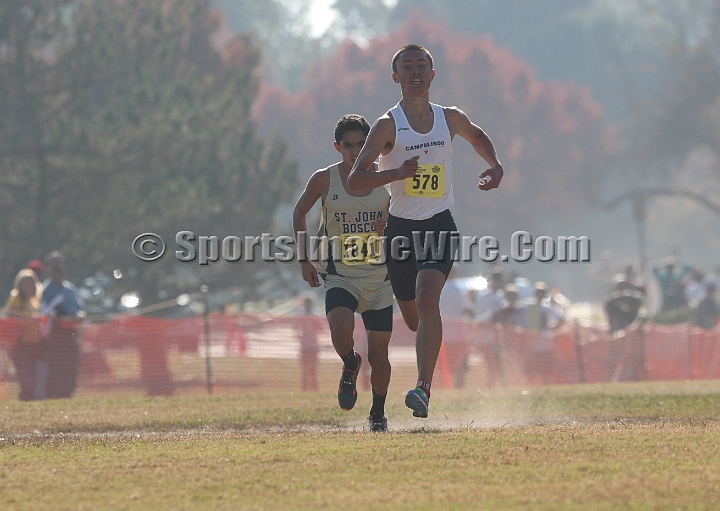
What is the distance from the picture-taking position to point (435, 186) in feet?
25.3

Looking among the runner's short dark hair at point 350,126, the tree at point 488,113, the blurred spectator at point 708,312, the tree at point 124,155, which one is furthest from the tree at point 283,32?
the runner's short dark hair at point 350,126

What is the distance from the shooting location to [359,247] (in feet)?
27.1

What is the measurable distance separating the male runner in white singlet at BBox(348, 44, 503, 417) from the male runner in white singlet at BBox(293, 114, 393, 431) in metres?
0.38

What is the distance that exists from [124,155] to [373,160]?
17.4 metres

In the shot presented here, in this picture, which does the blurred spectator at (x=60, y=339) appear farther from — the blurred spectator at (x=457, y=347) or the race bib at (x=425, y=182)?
the race bib at (x=425, y=182)

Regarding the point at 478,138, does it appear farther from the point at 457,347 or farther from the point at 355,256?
the point at 457,347

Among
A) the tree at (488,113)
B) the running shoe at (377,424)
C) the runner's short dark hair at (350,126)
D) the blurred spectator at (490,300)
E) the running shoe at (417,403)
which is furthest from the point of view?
the tree at (488,113)

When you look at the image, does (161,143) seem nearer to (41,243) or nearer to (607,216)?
(41,243)

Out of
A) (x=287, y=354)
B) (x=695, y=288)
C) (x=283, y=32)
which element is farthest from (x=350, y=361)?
(x=283, y=32)

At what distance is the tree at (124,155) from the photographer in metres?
23.5

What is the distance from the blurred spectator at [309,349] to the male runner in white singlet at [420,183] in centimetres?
844

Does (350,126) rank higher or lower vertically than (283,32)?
lower

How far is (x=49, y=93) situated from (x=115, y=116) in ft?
6.08

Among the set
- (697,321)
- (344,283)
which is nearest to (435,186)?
(344,283)
